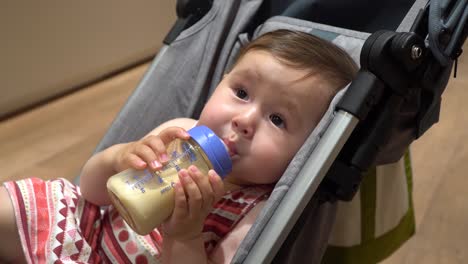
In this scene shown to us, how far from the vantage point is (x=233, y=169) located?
2.59 feet

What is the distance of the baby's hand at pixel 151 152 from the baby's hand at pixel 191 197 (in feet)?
0.15

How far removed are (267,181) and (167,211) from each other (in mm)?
198

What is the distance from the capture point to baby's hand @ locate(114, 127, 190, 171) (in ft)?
2.28

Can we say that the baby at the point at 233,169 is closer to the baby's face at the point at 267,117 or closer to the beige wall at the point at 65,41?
the baby's face at the point at 267,117

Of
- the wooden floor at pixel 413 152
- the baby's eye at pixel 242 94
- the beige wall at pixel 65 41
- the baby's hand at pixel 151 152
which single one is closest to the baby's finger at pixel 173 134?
the baby's hand at pixel 151 152

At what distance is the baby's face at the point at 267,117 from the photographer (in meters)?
0.77

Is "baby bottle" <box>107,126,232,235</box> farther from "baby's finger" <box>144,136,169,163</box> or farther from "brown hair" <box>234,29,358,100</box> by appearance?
"brown hair" <box>234,29,358,100</box>

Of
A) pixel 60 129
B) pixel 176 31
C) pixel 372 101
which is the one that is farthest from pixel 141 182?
pixel 60 129

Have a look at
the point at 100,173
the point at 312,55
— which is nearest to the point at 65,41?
the point at 100,173

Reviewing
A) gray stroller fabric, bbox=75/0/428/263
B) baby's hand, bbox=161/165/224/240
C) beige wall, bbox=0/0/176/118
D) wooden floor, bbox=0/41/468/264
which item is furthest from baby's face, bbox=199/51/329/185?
beige wall, bbox=0/0/176/118

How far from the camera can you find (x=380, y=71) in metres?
0.69

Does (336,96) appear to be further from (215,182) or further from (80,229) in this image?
(80,229)

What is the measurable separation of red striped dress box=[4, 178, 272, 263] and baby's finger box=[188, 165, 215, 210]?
0.13 m

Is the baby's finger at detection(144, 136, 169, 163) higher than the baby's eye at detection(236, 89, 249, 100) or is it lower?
higher
